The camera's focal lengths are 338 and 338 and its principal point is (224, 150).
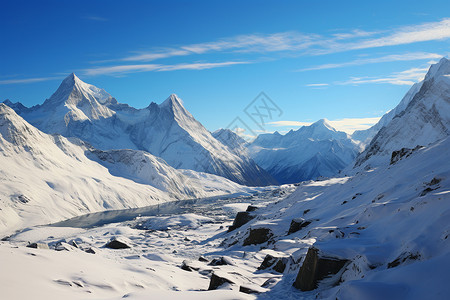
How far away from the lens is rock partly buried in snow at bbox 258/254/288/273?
744 inches

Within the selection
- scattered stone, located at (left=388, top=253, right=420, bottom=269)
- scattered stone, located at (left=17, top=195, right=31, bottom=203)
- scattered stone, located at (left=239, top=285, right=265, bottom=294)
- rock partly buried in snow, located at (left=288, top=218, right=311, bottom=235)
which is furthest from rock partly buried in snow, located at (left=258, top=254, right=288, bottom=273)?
scattered stone, located at (left=17, top=195, right=31, bottom=203)

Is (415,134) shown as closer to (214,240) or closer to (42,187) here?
(214,240)

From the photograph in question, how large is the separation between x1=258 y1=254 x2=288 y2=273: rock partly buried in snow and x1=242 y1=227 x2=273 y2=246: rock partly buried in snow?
39.6 feet

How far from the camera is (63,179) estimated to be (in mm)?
127562

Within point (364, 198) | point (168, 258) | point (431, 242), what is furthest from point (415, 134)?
point (431, 242)

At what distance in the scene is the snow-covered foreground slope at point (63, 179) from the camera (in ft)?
321

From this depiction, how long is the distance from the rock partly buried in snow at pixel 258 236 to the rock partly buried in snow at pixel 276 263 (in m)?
12.1

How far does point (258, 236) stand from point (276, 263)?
14.0 metres

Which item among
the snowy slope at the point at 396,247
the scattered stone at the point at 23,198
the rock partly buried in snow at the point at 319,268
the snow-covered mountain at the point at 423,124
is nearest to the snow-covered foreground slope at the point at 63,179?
the scattered stone at the point at 23,198

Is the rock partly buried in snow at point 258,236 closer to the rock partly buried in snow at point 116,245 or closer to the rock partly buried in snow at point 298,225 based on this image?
the rock partly buried in snow at point 298,225

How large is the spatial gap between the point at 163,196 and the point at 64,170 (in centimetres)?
5111

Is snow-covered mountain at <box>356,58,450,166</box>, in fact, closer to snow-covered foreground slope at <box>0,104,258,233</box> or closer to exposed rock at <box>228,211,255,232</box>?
exposed rock at <box>228,211,255,232</box>

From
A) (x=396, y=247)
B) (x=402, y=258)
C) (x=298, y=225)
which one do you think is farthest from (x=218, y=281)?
(x=298, y=225)

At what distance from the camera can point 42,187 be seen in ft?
366
